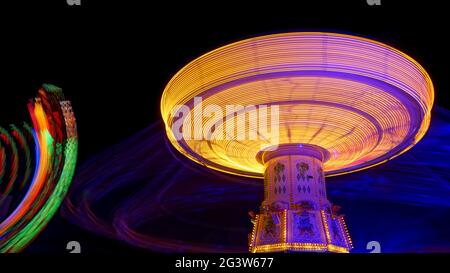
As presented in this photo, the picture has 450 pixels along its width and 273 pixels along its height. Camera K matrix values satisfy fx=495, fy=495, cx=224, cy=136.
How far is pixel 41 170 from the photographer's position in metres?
13.5

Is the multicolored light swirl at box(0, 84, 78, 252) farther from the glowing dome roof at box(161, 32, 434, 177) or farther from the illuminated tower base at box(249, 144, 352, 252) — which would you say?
the illuminated tower base at box(249, 144, 352, 252)

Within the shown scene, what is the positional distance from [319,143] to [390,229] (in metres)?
8.80

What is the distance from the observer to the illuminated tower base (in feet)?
41.9

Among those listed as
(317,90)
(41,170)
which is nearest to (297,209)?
(317,90)

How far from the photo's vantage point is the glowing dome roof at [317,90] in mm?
9758

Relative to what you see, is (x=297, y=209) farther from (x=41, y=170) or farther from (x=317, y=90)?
(x=41, y=170)

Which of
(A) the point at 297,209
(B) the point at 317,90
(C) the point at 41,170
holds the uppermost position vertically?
(B) the point at 317,90

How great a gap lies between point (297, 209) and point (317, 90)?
3.64 m

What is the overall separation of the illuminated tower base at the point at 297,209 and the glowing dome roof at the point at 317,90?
1.64 feet

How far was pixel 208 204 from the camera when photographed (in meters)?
20.9

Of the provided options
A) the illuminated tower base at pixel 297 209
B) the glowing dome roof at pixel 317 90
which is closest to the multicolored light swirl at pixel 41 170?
the glowing dome roof at pixel 317 90
